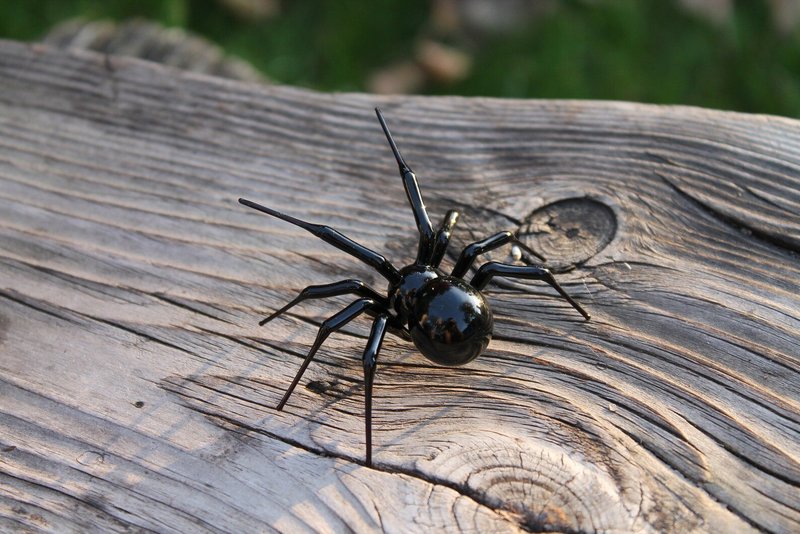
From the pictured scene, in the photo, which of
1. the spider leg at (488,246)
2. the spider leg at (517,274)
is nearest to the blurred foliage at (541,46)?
the spider leg at (488,246)

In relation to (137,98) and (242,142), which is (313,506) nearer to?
(242,142)

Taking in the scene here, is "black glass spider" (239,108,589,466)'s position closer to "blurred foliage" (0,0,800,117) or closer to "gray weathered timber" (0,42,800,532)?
"gray weathered timber" (0,42,800,532)

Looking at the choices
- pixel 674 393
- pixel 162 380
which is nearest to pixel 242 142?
pixel 162 380

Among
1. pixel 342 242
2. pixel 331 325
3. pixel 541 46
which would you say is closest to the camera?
pixel 331 325

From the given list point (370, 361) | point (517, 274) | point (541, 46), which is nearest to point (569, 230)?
point (517, 274)

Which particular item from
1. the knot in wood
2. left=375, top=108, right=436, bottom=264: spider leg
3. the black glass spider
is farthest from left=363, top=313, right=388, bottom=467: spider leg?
the knot in wood

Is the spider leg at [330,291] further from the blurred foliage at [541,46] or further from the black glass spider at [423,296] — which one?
the blurred foliage at [541,46]

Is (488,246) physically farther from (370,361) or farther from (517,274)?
(370,361)

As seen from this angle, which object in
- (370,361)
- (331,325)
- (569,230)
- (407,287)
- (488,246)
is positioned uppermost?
(569,230)
